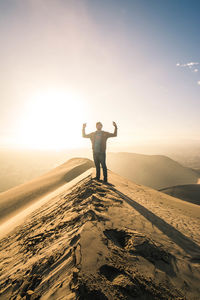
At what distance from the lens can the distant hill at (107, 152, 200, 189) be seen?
86.7 ft

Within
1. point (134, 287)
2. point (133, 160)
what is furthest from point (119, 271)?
point (133, 160)

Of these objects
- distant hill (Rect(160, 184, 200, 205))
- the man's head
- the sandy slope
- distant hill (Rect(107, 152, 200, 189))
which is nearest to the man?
the man's head

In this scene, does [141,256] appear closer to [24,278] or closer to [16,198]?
[24,278]

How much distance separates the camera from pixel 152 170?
30.3m

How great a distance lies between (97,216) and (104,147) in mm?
2874

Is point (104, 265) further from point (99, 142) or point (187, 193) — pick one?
point (187, 193)

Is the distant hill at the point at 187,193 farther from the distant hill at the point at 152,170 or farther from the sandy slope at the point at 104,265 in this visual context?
the distant hill at the point at 152,170

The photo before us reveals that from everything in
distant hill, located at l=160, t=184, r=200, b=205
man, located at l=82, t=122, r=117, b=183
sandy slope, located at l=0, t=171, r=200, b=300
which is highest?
man, located at l=82, t=122, r=117, b=183

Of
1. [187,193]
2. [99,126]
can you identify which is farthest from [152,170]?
[99,126]

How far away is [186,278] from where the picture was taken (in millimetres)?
1499

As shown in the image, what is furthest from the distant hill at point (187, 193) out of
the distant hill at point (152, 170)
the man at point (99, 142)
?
the distant hill at point (152, 170)

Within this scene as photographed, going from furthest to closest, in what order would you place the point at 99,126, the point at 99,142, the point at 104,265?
the point at 99,126 → the point at 99,142 → the point at 104,265

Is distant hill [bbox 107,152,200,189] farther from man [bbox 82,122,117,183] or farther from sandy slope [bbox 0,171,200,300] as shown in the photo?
sandy slope [bbox 0,171,200,300]

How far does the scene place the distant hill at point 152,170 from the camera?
26.4 m
